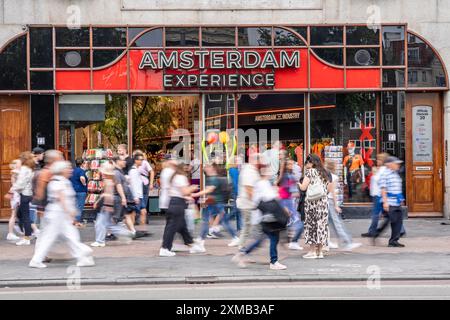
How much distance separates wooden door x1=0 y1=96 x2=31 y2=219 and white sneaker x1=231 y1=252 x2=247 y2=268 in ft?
28.6

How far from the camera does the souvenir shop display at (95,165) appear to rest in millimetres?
20797

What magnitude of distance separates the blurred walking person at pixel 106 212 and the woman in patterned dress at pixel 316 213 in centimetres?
392

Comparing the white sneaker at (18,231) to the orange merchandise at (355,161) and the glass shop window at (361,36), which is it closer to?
the orange merchandise at (355,161)

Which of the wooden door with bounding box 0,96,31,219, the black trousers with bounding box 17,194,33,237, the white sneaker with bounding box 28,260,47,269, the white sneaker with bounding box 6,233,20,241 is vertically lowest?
the white sneaker with bounding box 28,260,47,269

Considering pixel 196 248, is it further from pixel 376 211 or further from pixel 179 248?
pixel 376 211

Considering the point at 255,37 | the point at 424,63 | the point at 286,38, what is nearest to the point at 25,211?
the point at 255,37

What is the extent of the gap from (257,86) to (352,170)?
10.9ft

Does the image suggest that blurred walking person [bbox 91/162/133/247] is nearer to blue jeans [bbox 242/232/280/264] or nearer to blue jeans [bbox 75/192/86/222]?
blue jeans [bbox 75/192/86/222]

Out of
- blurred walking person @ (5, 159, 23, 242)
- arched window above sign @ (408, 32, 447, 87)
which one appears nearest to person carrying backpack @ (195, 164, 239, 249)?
blurred walking person @ (5, 159, 23, 242)

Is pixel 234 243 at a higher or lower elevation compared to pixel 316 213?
lower

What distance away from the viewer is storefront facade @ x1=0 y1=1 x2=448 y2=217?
2036 centimetres

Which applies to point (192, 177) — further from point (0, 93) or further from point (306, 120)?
point (0, 93)

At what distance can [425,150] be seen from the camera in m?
21.0

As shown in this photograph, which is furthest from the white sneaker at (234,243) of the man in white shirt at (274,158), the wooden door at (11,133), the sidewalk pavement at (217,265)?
the wooden door at (11,133)
